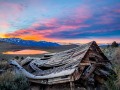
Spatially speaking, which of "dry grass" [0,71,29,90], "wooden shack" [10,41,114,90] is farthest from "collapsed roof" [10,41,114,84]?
"dry grass" [0,71,29,90]

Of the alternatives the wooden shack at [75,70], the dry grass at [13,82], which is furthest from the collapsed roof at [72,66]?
the dry grass at [13,82]

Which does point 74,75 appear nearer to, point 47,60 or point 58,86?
point 58,86

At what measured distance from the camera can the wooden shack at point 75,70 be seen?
50.8 ft

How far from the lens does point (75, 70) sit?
15.2 meters

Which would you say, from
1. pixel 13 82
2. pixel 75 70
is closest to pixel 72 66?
pixel 75 70

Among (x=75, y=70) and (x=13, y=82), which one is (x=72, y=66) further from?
(x=13, y=82)

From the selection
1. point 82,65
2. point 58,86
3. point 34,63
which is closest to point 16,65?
point 34,63

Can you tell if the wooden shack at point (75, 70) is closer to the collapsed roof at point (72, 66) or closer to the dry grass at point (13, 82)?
the collapsed roof at point (72, 66)

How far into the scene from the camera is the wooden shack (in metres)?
15.5

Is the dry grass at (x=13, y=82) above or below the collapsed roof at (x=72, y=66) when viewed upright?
below

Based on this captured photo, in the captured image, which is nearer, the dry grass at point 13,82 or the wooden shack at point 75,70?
the wooden shack at point 75,70

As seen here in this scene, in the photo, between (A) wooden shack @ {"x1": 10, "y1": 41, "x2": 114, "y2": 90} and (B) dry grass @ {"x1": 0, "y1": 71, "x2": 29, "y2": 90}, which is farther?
(B) dry grass @ {"x1": 0, "y1": 71, "x2": 29, "y2": 90}

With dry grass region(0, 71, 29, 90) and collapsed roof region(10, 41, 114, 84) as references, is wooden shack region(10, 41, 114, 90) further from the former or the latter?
dry grass region(0, 71, 29, 90)

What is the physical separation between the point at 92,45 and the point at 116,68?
2002mm
